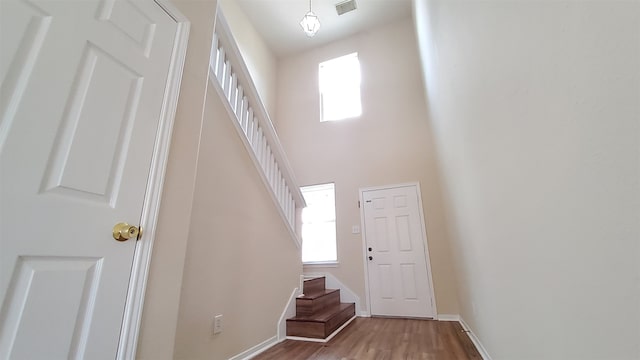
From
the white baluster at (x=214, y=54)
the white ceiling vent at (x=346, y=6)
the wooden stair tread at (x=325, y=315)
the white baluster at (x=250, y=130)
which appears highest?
the white ceiling vent at (x=346, y=6)

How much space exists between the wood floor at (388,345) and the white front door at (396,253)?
47 cm

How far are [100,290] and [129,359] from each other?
0.29 m

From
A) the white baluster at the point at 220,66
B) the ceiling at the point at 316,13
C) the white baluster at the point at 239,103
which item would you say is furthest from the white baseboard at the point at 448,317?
the ceiling at the point at 316,13

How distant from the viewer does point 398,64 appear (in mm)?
4609

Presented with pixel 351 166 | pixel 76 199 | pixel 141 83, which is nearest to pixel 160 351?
pixel 76 199

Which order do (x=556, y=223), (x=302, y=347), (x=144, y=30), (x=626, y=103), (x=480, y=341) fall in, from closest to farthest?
(x=626, y=103)
(x=556, y=223)
(x=144, y=30)
(x=480, y=341)
(x=302, y=347)

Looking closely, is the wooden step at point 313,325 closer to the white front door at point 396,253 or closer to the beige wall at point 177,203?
the white front door at point 396,253

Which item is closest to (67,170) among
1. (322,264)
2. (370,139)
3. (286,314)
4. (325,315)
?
(286,314)

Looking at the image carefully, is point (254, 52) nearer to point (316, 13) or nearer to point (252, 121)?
point (316, 13)

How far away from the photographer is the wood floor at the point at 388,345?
2.13 metres

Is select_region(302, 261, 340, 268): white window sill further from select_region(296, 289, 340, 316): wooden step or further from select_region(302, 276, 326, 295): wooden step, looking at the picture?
select_region(296, 289, 340, 316): wooden step

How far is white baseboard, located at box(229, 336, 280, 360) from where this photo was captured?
6.49 feet

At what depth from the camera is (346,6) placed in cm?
443

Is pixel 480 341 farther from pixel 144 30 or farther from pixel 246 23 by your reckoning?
pixel 246 23
